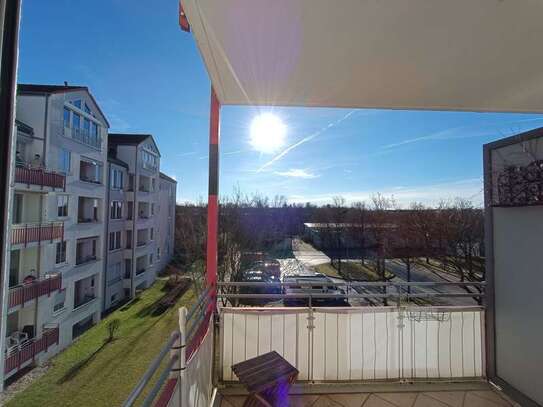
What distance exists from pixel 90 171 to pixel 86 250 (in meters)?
3.03

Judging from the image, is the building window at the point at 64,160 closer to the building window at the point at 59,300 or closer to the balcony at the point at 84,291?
the building window at the point at 59,300

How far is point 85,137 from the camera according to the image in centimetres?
853

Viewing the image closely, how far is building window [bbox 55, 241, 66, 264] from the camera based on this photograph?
8.33 metres

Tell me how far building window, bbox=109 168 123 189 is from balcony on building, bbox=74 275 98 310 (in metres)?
3.82

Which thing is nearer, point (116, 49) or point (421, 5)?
point (421, 5)

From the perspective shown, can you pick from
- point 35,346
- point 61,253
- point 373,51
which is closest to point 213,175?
point 373,51

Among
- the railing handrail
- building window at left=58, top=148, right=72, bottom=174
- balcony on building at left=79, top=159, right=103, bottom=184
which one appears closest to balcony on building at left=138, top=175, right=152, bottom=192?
balcony on building at left=79, top=159, right=103, bottom=184

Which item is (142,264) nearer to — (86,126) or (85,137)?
(85,137)

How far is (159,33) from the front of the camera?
2326mm

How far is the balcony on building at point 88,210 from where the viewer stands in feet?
31.6

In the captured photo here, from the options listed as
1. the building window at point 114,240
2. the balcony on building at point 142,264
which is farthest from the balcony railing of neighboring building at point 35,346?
the balcony on building at point 142,264

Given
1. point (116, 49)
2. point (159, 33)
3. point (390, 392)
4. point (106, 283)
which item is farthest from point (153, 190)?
point (390, 392)

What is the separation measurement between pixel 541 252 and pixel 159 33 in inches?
136

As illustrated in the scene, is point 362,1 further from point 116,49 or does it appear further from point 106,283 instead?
point 106,283
